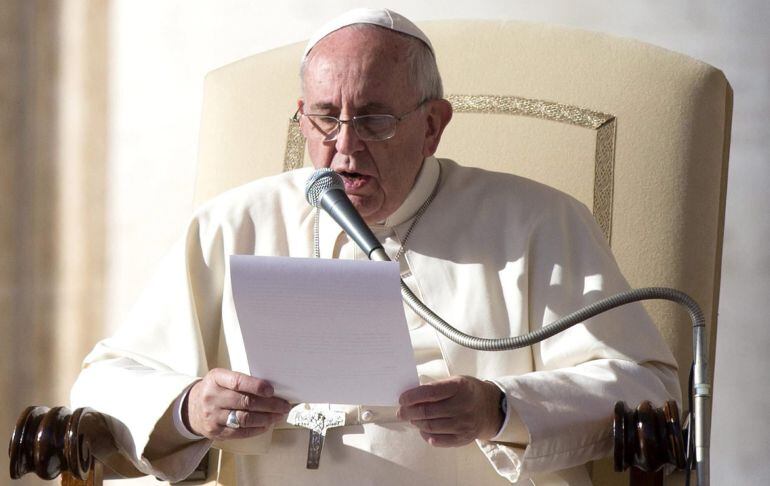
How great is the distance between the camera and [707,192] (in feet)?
10.2

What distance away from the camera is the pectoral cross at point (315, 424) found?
8.56 ft

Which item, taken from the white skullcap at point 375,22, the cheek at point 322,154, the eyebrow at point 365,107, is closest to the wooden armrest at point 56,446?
the cheek at point 322,154

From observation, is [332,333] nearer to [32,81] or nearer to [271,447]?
[271,447]

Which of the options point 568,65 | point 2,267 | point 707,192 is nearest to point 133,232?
point 2,267

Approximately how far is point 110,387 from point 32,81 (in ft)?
7.33

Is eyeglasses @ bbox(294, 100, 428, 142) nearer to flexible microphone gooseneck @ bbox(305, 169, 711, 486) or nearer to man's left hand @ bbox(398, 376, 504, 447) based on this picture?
flexible microphone gooseneck @ bbox(305, 169, 711, 486)

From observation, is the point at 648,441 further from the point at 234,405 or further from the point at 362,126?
the point at 362,126

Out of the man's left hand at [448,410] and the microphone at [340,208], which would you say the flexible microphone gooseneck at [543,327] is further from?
the man's left hand at [448,410]

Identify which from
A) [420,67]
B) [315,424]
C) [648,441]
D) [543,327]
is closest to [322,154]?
[420,67]

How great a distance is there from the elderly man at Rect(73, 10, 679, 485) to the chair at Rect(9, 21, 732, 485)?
0.25 metres

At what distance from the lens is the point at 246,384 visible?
7.26 ft

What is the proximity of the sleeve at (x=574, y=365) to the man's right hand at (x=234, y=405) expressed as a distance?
470mm

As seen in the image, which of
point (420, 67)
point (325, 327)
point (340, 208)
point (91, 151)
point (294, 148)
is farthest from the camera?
point (91, 151)

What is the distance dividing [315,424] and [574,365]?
604 millimetres
